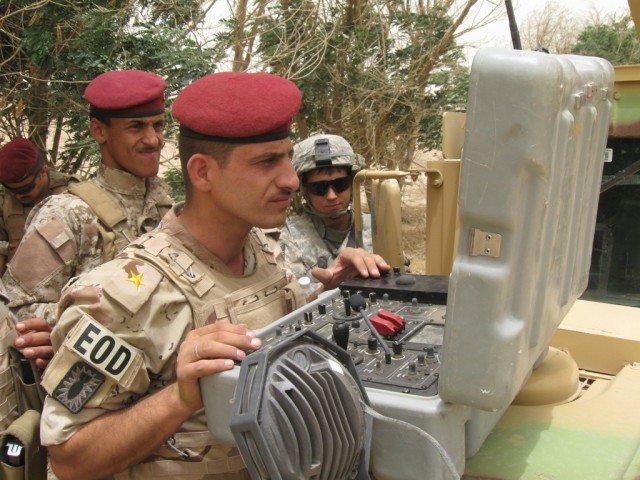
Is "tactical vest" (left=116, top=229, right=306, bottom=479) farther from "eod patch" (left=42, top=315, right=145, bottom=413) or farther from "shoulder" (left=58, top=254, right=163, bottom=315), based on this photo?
"eod patch" (left=42, top=315, right=145, bottom=413)

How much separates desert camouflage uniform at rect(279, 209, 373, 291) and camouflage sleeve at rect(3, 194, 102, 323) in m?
1.05

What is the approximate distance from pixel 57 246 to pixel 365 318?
5.62 feet

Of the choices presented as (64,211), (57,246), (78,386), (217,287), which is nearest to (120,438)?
(78,386)

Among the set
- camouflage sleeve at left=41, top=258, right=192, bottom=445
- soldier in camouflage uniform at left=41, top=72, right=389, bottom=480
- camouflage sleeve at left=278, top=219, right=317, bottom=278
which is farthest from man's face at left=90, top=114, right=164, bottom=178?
camouflage sleeve at left=41, top=258, right=192, bottom=445

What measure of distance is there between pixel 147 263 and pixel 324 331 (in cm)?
50

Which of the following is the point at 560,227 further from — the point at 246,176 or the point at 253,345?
the point at 246,176

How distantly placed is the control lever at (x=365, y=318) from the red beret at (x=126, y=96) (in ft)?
5.88

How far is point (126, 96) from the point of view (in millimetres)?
3156

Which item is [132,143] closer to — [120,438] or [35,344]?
[35,344]

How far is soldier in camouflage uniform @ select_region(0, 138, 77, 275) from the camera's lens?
4.39m

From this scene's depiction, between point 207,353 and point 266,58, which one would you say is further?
point 266,58

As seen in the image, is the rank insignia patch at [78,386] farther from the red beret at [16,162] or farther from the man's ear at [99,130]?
the red beret at [16,162]

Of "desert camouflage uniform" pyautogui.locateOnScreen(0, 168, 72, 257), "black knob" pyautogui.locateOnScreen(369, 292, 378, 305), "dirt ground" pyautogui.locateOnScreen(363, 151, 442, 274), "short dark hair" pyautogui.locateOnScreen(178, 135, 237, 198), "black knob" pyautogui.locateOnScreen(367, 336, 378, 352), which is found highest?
"short dark hair" pyautogui.locateOnScreen(178, 135, 237, 198)

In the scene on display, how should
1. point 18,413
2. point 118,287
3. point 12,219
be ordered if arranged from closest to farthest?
1. point 118,287
2. point 18,413
3. point 12,219
